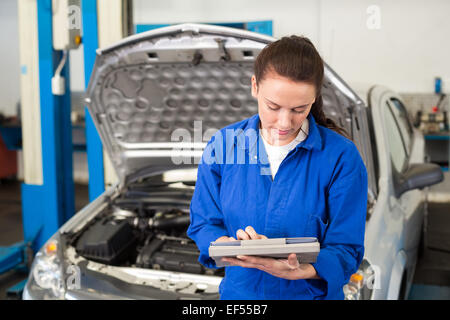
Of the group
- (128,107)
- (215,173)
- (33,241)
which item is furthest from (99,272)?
(33,241)

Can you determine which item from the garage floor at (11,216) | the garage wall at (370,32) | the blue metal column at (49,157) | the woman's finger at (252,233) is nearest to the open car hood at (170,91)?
the woman's finger at (252,233)

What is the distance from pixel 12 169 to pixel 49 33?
3.94 m

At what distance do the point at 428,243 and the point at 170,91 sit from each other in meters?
2.87

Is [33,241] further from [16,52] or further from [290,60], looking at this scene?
[16,52]

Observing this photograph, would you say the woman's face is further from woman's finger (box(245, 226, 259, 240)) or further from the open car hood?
the open car hood

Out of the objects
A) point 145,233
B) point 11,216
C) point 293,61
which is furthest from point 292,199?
point 11,216

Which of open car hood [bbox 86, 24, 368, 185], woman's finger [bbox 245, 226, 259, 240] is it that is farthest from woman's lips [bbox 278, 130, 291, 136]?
open car hood [bbox 86, 24, 368, 185]

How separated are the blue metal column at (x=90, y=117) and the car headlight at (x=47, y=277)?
118cm

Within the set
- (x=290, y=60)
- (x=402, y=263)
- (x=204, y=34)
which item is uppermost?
(x=204, y=34)

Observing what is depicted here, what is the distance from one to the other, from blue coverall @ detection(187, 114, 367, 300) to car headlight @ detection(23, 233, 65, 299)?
0.94m

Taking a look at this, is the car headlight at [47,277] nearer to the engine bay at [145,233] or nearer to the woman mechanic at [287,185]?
the engine bay at [145,233]

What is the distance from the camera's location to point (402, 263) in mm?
2068

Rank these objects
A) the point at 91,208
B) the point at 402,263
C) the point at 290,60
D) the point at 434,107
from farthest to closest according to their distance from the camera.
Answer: the point at 434,107
the point at 91,208
the point at 402,263
the point at 290,60

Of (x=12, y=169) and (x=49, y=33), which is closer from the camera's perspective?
(x=49, y=33)
